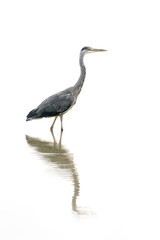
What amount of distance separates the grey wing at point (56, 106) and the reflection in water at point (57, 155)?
3.35 feet

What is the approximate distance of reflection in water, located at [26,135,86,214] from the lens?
9174mm

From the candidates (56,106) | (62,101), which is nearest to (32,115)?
(56,106)

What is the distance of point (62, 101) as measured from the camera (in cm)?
1482

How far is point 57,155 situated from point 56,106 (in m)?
3.55

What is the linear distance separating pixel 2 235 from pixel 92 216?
58.0 inches

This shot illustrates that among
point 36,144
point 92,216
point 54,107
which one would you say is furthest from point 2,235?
point 54,107

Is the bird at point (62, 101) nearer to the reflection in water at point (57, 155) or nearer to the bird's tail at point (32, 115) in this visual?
the bird's tail at point (32, 115)

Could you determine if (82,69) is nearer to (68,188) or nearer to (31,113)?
(31,113)

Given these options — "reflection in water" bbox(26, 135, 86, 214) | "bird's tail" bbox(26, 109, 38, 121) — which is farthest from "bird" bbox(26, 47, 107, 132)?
"reflection in water" bbox(26, 135, 86, 214)

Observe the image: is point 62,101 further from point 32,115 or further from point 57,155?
point 57,155

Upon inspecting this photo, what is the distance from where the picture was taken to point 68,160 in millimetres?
10938

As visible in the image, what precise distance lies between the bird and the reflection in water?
39.4 inches

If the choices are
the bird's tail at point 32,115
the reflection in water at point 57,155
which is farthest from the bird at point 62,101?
the reflection in water at point 57,155

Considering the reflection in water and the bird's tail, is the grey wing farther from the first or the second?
the reflection in water
